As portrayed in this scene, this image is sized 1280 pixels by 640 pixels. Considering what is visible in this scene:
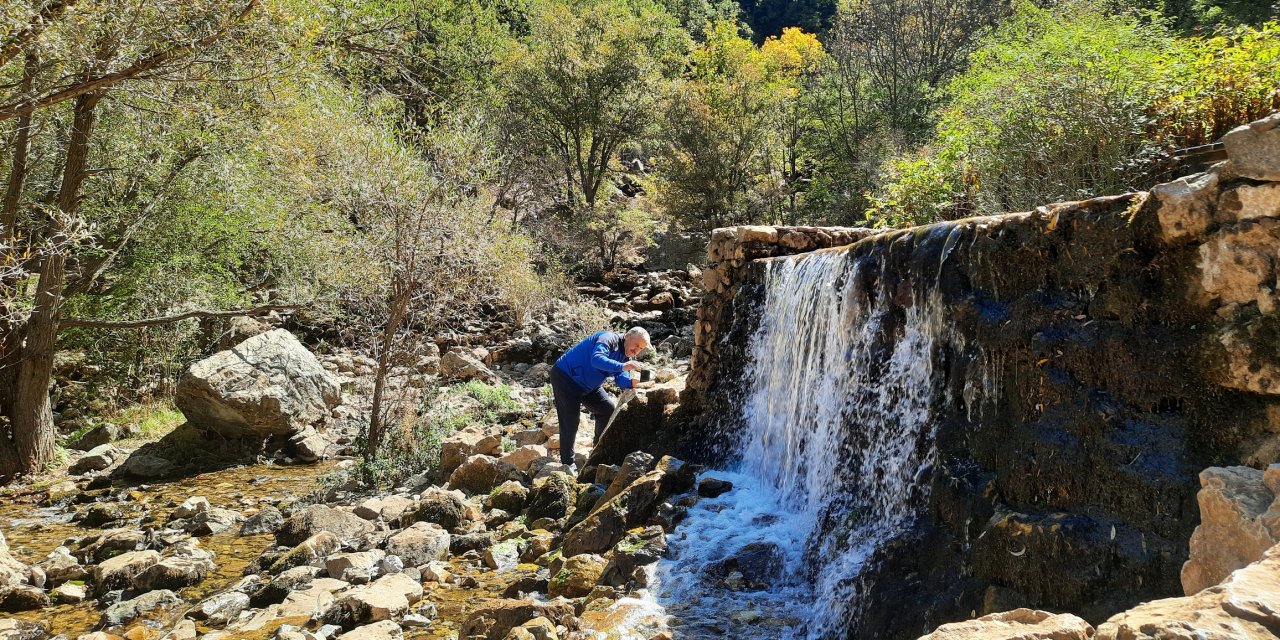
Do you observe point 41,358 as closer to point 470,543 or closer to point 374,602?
point 470,543

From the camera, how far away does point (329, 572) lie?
213 inches

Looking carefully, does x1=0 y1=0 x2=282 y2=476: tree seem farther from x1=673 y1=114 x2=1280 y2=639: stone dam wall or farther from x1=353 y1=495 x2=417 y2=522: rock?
x1=673 y1=114 x2=1280 y2=639: stone dam wall

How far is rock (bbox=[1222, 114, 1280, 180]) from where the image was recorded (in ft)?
9.85

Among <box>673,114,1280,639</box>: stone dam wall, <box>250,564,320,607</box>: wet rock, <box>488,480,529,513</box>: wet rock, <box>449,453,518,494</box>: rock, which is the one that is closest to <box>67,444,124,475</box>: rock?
<box>449,453,518,494</box>: rock

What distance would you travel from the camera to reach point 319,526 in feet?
20.4

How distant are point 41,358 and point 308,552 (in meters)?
5.14

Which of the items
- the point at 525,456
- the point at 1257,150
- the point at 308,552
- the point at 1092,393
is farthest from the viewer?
the point at 525,456

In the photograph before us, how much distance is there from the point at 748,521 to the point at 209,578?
13.1ft

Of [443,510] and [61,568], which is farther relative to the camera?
[443,510]

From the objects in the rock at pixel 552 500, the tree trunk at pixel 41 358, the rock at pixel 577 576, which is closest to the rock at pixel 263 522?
the rock at pixel 552 500

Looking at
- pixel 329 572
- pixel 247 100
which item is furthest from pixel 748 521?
pixel 247 100

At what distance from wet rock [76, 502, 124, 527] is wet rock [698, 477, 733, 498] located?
537cm

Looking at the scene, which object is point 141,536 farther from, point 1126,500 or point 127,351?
point 1126,500

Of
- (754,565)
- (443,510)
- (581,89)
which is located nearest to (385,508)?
(443,510)
